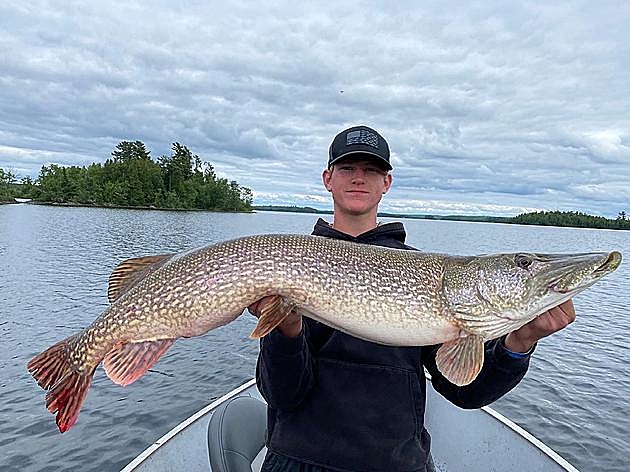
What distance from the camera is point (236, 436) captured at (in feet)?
10.1

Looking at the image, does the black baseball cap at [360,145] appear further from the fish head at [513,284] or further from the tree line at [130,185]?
the tree line at [130,185]

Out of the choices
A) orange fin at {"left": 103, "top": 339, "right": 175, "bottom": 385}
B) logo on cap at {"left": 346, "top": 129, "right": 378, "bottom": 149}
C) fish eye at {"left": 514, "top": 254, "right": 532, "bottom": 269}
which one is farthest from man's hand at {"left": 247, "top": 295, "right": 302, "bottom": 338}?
fish eye at {"left": 514, "top": 254, "right": 532, "bottom": 269}

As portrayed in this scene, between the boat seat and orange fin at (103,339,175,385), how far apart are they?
0.99m

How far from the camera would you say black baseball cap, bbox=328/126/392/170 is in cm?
261

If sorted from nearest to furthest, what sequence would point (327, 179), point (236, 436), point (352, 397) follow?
point (352, 397) → point (327, 179) → point (236, 436)

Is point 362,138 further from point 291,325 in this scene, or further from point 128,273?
point 128,273

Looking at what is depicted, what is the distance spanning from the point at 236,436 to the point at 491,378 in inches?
65.8

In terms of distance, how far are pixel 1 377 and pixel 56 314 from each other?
3.34 meters

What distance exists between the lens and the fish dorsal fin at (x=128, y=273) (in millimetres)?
2496

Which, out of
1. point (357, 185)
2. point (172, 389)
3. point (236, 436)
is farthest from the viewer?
point (172, 389)

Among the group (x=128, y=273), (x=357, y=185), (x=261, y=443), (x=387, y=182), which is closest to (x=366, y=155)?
(x=357, y=185)

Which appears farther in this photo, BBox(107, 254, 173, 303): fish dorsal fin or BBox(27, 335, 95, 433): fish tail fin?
BBox(107, 254, 173, 303): fish dorsal fin

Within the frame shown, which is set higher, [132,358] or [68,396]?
[132,358]

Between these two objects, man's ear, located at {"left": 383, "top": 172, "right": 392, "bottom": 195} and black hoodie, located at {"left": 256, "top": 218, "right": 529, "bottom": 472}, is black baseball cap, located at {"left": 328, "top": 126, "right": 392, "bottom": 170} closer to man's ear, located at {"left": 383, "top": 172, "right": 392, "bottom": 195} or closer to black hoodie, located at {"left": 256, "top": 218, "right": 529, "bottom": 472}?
man's ear, located at {"left": 383, "top": 172, "right": 392, "bottom": 195}
